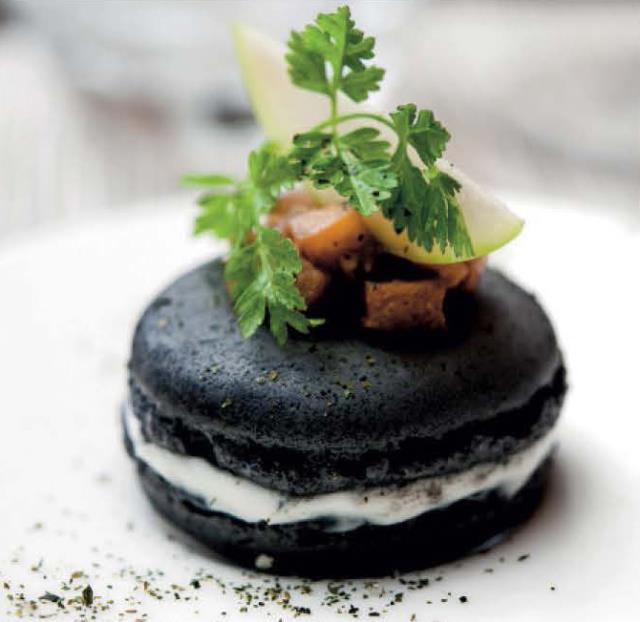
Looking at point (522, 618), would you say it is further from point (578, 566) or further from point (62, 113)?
point (62, 113)

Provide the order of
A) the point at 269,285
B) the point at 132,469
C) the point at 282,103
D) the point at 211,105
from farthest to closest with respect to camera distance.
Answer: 1. the point at 211,105
2. the point at 132,469
3. the point at 282,103
4. the point at 269,285

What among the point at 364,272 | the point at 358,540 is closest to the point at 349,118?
the point at 364,272

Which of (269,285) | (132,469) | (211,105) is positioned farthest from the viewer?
(211,105)

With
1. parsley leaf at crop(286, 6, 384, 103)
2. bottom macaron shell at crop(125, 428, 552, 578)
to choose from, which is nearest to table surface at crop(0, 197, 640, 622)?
bottom macaron shell at crop(125, 428, 552, 578)

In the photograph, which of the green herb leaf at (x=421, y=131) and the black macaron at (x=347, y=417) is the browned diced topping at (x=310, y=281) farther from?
the green herb leaf at (x=421, y=131)

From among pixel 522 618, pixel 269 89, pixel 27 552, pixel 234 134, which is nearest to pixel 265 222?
pixel 269 89

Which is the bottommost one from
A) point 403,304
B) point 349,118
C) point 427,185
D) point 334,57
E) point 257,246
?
point 403,304

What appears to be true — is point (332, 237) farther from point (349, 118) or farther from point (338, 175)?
point (349, 118)

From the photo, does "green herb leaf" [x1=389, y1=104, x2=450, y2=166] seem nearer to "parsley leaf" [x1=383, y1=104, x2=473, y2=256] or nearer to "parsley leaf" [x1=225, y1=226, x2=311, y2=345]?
"parsley leaf" [x1=383, y1=104, x2=473, y2=256]
